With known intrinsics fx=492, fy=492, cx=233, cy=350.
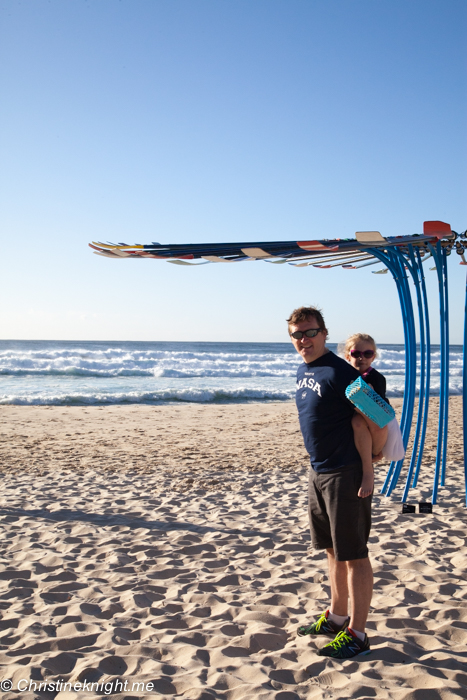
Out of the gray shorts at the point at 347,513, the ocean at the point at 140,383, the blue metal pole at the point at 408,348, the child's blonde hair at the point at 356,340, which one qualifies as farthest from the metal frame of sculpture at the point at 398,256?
the ocean at the point at 140,383

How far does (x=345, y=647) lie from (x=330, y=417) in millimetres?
1137

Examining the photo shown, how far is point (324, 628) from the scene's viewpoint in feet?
8.62

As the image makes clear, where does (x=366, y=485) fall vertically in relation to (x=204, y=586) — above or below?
above

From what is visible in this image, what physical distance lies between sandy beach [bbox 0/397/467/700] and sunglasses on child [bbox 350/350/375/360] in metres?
1.53

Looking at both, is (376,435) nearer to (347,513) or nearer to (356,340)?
(347,513)

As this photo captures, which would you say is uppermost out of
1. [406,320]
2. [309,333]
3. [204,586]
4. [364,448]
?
[406,320]

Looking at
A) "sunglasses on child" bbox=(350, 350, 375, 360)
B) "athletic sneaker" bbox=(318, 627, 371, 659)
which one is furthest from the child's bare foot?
"sunglasses on child" bbox=(350, 350, 375, 360)

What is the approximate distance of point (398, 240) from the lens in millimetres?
4152

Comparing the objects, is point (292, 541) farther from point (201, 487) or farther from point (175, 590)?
point (201, 487)

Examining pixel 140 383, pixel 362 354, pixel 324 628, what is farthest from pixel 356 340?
pixel 140 383

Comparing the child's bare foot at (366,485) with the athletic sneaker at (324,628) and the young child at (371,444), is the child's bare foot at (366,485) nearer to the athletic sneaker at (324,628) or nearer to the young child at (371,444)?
the young child at (371,444)

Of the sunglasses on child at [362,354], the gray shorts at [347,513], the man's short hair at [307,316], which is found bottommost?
the gray shorts at [347,513]

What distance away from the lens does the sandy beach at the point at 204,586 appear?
230 cm

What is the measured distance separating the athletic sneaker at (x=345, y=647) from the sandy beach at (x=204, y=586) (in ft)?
0.16
